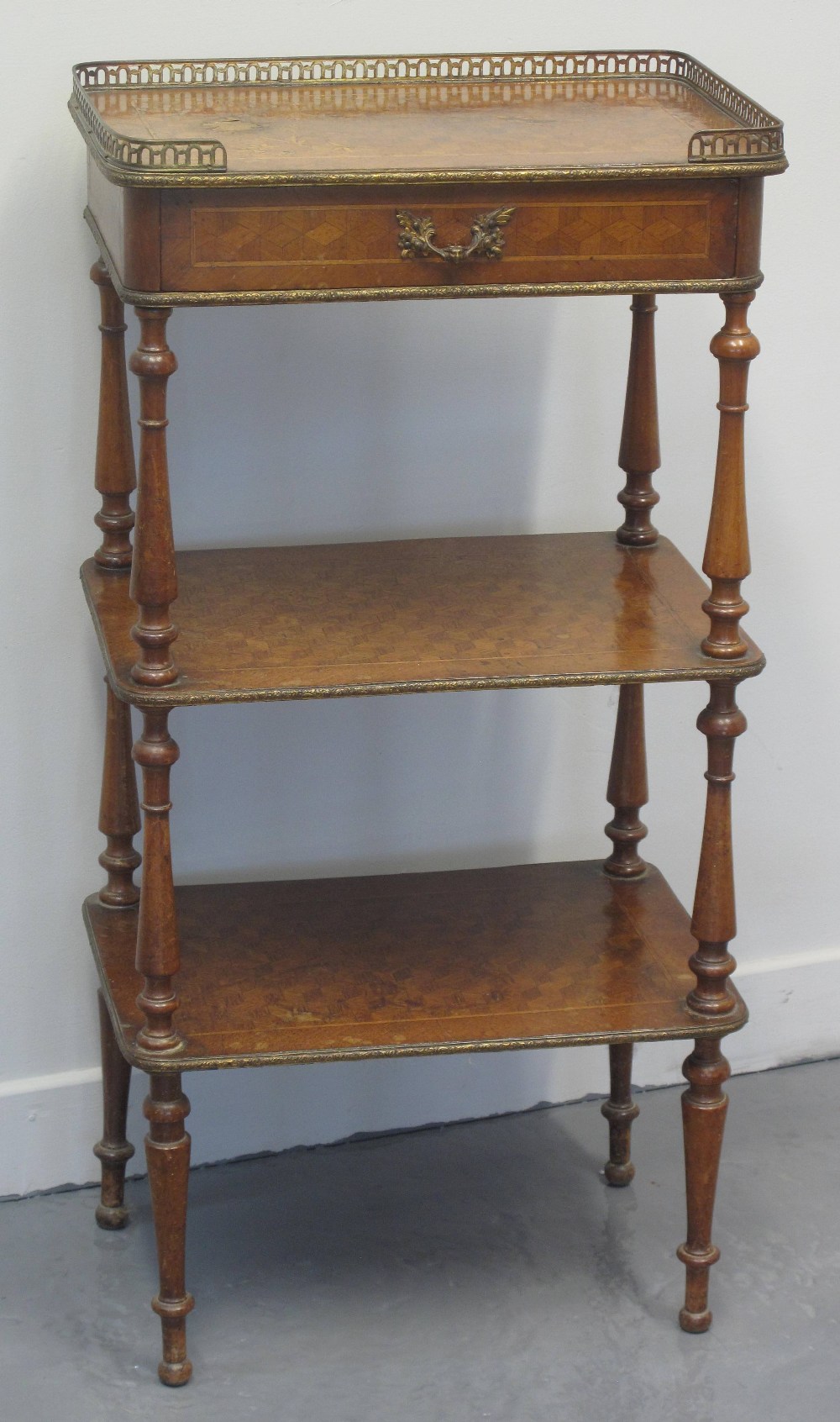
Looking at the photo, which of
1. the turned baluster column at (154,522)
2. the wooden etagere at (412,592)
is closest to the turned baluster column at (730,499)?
the wooden etagere at (412,592)

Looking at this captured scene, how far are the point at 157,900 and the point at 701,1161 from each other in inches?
35.4

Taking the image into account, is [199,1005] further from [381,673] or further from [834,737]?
[834,737]

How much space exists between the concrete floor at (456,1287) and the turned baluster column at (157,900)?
566 mm

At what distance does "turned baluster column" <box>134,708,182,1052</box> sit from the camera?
2.44 meters

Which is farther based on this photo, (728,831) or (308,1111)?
(308,1111)

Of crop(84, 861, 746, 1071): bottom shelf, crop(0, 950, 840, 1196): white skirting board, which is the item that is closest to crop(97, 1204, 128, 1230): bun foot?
crop(0, 950, 840, 1196): white skirting board

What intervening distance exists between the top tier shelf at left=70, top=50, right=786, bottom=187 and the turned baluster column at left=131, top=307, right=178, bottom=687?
0.20 m

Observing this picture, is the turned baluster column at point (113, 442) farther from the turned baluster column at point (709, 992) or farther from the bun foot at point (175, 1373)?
the bun foot at point (175, 1373)

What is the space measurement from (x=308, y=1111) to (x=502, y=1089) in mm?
351

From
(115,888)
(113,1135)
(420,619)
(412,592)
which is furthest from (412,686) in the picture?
(113,1135)

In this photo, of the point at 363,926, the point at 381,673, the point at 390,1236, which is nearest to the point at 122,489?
the point at 381,673

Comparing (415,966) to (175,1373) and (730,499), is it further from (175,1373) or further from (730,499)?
(730,499)

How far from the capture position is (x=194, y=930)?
9.45 ft

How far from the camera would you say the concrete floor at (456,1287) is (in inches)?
108
